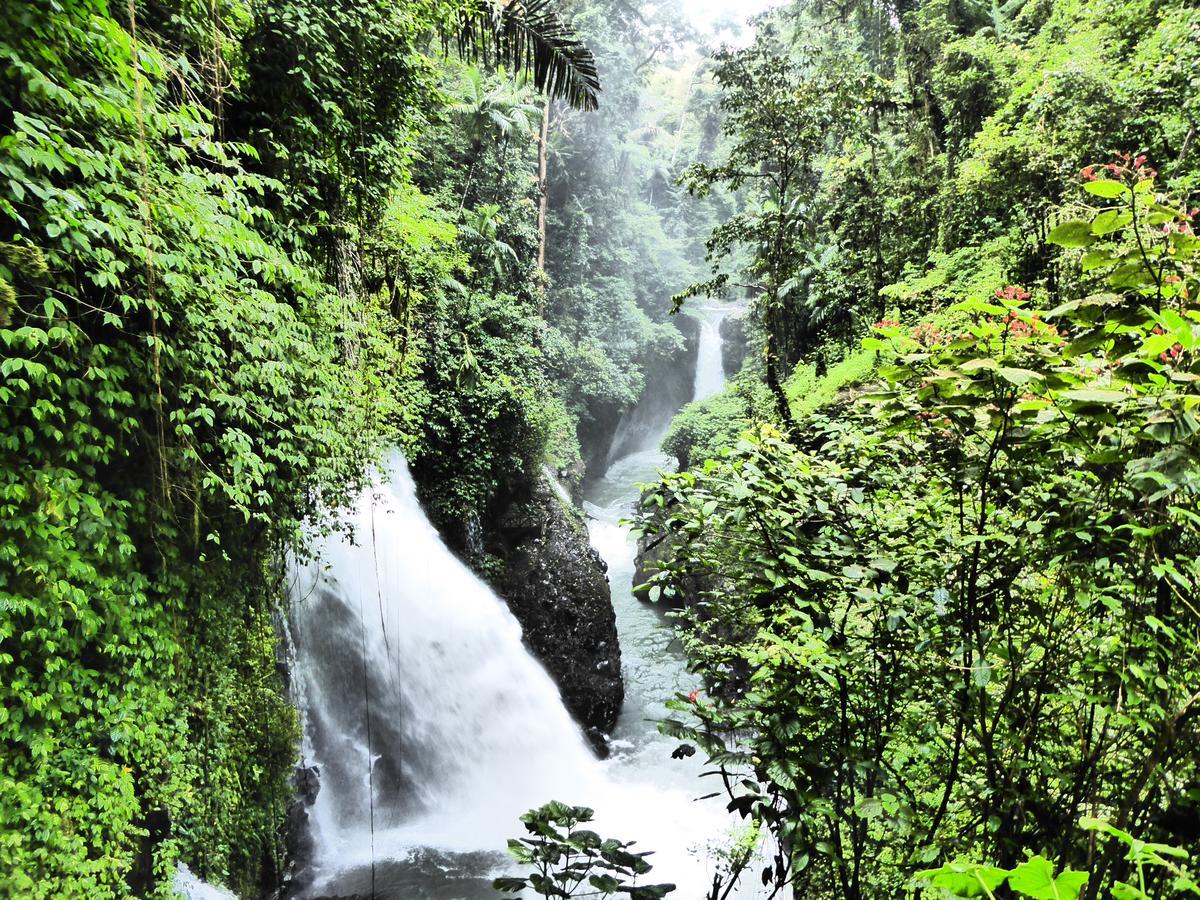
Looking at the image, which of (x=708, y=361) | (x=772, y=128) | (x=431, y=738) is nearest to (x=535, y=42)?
(x=772, y=128)

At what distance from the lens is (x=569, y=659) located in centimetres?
1025

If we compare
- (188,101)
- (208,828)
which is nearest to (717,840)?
(208,828)

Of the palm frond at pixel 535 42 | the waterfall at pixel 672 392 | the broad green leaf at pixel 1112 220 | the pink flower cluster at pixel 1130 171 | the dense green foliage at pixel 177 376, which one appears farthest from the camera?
the waterfall at pixel 672 392

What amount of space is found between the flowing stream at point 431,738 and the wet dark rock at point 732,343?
20688 mm

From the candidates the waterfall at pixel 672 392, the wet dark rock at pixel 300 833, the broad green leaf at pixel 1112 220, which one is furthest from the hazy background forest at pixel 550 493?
the waterfall at pixel 672 392

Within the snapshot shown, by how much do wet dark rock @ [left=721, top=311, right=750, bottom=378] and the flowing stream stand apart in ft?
67.9

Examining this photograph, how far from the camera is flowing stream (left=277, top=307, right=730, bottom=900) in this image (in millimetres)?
7156

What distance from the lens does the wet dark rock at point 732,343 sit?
28562 millimetres

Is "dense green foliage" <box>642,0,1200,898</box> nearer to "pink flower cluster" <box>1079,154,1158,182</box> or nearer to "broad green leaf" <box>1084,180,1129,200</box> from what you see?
"broad green leaf" <box>1084,180,1129,200</box>

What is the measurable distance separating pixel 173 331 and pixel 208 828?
13.3 ft

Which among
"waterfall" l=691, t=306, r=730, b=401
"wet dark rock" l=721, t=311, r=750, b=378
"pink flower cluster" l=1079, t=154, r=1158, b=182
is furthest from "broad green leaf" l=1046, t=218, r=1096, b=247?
"wet dark rock" l=721, t=311, r=750, b=378

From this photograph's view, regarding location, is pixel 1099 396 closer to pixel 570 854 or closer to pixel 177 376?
pixel 570 854

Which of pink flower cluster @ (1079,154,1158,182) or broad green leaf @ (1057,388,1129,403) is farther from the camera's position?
pink flower cluster @ (1079,154,1158,182)

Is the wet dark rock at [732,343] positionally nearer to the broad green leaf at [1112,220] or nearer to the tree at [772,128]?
the tree at [772,128]
